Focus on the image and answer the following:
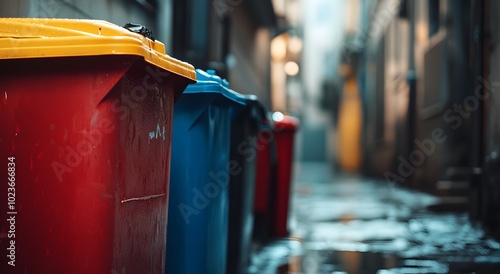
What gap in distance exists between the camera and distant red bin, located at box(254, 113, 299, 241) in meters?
6.18

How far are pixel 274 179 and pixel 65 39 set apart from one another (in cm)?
446

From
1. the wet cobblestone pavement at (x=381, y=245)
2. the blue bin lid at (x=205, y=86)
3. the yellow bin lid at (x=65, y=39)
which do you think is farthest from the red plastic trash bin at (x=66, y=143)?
the wet cobblestone pavement at (x=381, y=245)

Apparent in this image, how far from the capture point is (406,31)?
16641 millimetres

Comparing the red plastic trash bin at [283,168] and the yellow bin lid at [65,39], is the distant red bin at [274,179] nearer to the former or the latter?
the red plastic trash bin at [283,168]

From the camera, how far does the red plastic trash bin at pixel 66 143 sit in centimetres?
231

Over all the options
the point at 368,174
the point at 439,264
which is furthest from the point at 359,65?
the point at 439,264

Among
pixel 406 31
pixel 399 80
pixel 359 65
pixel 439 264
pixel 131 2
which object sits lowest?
pixel 439 264

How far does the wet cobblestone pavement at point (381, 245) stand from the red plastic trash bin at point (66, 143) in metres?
2.53

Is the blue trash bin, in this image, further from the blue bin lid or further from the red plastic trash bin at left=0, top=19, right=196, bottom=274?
the red plastic trash bin at left=0, top=19, right=196, bottom=274

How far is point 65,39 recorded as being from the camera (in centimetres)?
231

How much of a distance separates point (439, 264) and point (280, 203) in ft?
6.86

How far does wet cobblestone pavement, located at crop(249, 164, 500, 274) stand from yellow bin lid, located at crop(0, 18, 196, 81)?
9.10 feet

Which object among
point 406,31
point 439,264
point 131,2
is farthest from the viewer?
point 406,31

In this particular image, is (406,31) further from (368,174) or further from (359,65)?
(359,65)
